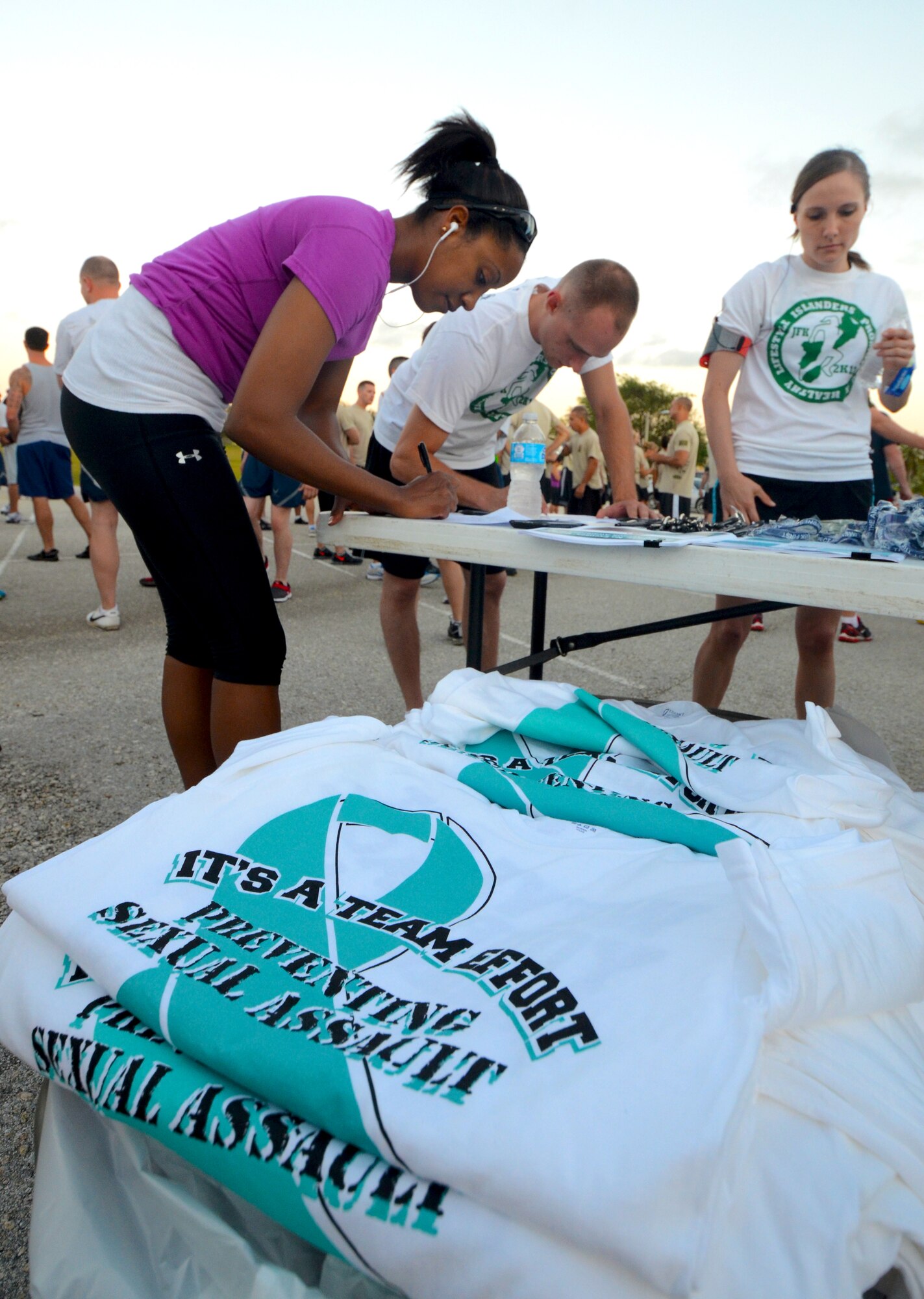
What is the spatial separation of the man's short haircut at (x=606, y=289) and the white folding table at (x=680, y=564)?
72cm

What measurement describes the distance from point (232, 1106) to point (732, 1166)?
385 mm

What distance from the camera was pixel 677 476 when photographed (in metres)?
10.1

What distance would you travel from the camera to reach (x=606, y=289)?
6.41ft

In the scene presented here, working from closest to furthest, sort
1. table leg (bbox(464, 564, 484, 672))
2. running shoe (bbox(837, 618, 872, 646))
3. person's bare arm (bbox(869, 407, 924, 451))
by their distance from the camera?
1. table leg (bbox(464, 564, 484, 672))
2. person's bare arm (bbox(869, 407, 924, 451))
3. running shoe (bbox(837, 618, 872, 646))

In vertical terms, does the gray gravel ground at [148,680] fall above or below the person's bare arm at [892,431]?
below

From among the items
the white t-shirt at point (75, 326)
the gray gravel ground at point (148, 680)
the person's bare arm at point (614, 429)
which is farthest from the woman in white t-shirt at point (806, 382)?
the white t-shirt at point (75, 326)

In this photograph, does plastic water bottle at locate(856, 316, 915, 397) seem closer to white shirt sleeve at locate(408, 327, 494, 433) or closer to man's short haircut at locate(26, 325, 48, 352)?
white shirt sleeve at locate(408, 327, 494, 433)

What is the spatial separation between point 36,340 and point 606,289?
19.4ft

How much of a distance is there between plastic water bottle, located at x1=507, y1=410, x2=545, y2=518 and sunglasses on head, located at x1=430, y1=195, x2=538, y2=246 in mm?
562

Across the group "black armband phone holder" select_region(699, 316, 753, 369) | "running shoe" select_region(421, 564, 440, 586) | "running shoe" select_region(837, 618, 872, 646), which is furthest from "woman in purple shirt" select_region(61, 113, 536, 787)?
"running shoe" select_region(421, 564, 440, 586)

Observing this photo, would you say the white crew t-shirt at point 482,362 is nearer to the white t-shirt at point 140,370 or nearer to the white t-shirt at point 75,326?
the white t-shirt at point 140,370

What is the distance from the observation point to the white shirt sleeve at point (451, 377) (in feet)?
6.66

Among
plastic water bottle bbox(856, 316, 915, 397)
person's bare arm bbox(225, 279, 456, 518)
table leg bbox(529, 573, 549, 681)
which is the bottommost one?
table leg bbox(529, 573, 549, 681)

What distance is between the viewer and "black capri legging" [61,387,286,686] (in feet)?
4.77
